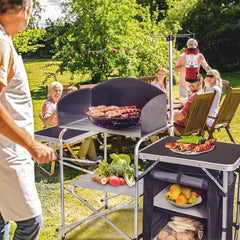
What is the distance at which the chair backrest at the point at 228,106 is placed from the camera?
195 inches

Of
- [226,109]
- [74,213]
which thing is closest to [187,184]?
[74,213]

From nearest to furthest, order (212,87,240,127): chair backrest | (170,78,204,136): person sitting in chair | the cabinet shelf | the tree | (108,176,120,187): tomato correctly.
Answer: the cabinet shelf, (108,176,120,187): tomato, (170,78,204,136): person sitting in chair, (212,87,240,127): chair backrest, the tree

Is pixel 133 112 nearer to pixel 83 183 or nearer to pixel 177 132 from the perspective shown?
pixel 83 183

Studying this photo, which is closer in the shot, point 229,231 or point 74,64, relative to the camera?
point 229,231

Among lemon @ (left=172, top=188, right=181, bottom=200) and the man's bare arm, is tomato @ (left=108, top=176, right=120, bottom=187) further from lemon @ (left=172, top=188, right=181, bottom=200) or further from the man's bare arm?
the man's bare arm

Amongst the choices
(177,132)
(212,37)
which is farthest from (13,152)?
(212,37)

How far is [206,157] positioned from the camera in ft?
7.52

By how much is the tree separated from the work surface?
22.3ft

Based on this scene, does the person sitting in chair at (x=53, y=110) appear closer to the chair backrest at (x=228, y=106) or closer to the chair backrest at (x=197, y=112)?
the chair backrest at (x=197, y=112)

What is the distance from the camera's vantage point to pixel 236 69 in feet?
59.9

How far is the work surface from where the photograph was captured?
84.8 inches

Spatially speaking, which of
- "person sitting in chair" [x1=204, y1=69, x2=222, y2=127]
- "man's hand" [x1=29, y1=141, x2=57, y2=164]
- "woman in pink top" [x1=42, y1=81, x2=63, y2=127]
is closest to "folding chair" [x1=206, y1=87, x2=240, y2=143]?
"person sitting in chair" [x1=204, y1=69, x2=222, y2=127]

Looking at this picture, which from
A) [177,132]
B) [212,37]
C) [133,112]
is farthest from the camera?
[212,37]

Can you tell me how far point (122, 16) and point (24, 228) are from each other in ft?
27.2
